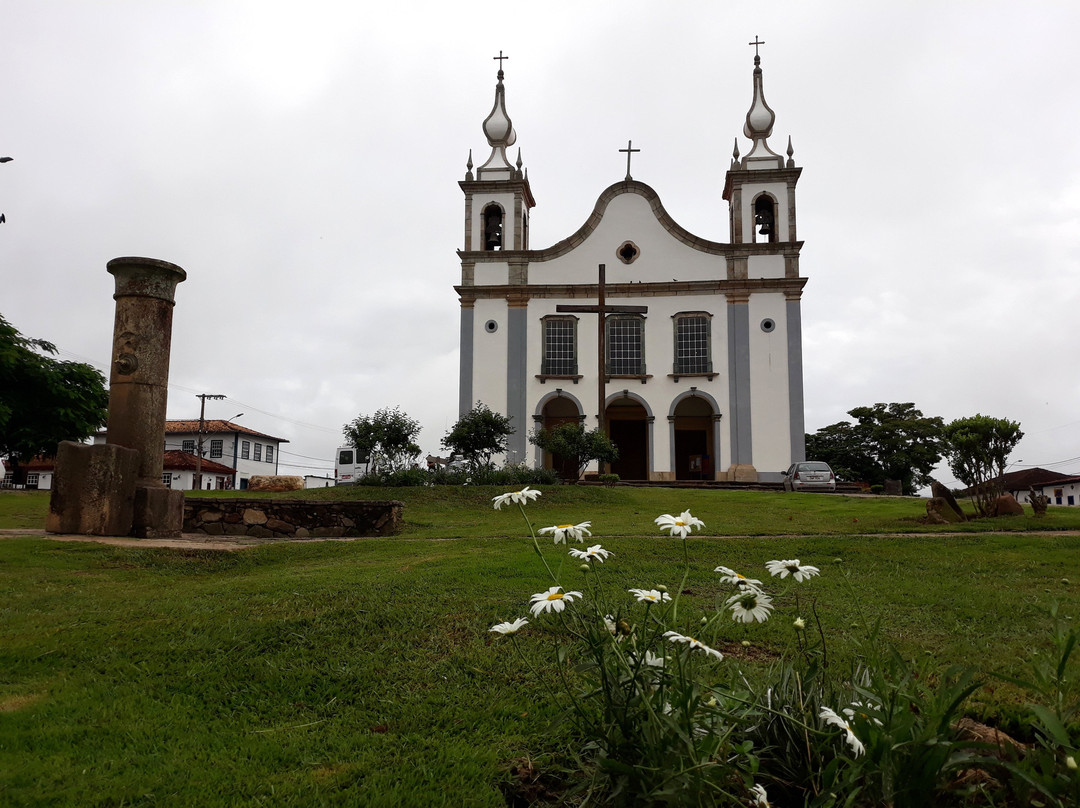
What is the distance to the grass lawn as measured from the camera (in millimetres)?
2744

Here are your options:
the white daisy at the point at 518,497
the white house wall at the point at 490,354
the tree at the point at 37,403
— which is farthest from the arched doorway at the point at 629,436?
the white daisy at the point at 518,497

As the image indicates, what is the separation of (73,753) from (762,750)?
2335mm

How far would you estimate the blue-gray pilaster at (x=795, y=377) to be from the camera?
2581 centimetres

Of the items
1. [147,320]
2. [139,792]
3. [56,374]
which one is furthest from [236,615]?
[56,374]

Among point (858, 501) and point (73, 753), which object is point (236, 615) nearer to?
point (73, 753)

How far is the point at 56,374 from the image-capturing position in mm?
26594

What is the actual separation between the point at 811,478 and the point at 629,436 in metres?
8.74

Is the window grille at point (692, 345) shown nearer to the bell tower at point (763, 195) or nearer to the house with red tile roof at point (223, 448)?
the bell tower at point (763, 195)

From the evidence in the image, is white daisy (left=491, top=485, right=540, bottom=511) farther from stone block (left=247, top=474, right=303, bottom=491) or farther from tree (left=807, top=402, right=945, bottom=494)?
tree (left=807, top=402, right=945, bottom=494)

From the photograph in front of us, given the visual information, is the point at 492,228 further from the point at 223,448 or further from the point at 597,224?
the point at 223,448

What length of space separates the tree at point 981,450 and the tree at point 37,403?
23.9 metres

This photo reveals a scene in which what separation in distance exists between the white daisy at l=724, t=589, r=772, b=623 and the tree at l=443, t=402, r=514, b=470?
17.8 meters

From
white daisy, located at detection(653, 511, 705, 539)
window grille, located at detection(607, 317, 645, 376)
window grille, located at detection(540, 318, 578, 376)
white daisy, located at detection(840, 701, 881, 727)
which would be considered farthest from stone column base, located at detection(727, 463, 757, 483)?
white daisy, located at detection(840, 701, 881, 727)

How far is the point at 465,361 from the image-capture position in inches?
1075
